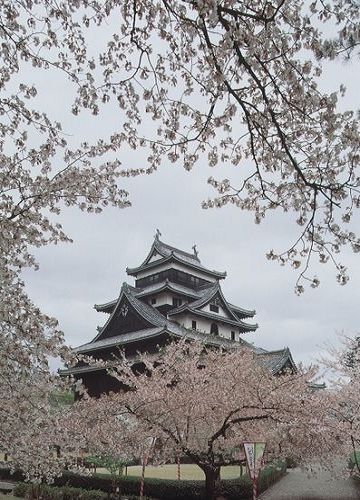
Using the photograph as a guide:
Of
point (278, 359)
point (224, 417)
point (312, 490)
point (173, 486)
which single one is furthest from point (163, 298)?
point (224, 417)

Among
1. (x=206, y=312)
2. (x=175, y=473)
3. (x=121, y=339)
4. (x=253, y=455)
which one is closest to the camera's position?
(x=253, y=455)

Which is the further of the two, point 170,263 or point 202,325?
point 170,263

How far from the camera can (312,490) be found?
727 inches

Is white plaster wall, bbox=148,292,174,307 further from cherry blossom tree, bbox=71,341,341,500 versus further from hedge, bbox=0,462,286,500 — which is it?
cherry blossom tree, bbox=71,341,341,500

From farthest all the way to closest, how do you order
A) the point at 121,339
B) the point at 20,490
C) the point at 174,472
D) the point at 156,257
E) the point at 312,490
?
1. the point at 156,257
2. the point at 121,339
3. the point at 174,472
4. the point at 312,490
5. the point at 20,490

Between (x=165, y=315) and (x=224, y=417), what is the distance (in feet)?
73.3

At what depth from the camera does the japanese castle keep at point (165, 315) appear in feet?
104

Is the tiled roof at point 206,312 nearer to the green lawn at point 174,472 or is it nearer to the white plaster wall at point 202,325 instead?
the white plaster wall at point 202,325

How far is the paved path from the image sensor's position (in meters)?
17.0

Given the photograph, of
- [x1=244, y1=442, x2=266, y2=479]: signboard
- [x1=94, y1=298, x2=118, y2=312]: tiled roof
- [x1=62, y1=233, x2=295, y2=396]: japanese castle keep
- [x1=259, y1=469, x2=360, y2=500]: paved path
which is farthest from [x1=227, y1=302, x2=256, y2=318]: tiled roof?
[x1=244, y1=442, x2=266, y2=479]: signboard

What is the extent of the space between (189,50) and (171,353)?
12167 mm

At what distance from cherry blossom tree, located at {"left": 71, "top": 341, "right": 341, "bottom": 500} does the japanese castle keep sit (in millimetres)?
14271

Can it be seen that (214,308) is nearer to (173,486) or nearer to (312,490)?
(312,490)

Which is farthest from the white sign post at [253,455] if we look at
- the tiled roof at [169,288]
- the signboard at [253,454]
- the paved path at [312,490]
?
the tiled roof at [169,288]
